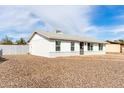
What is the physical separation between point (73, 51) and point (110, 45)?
19740 millimetres

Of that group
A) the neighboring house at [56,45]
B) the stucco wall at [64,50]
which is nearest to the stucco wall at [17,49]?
the neighboring house at [56,45]

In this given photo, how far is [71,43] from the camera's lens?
2280 cm

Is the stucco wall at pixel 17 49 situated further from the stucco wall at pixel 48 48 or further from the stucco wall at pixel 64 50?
the stucco wall at pixel 64 50

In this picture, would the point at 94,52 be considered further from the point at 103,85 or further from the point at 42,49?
the point at 103,85

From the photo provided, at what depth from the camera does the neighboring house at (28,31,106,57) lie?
19906 mm

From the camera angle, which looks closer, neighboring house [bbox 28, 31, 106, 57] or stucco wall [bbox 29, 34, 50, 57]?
neighboring house [bbox 28, 31, 106, 57]

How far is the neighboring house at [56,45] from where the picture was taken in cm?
1991

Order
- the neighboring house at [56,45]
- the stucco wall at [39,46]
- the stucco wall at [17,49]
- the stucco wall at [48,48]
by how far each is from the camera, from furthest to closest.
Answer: the stucco wall at [17,49] < the stucco wall at [39,46] < the neighboring house at [56,45] < the stucco wall at [48,48]

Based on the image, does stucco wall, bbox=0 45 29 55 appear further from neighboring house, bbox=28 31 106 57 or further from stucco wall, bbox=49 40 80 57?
stucco wall, bbox=49 40 80 57

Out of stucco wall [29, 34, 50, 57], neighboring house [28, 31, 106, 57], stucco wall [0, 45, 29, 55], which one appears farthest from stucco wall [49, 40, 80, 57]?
stucco wall [0, 45, 29, 55]

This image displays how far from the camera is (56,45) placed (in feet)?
67.0

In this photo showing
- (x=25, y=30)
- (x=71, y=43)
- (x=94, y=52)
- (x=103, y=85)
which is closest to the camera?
(x=103, y=85)
